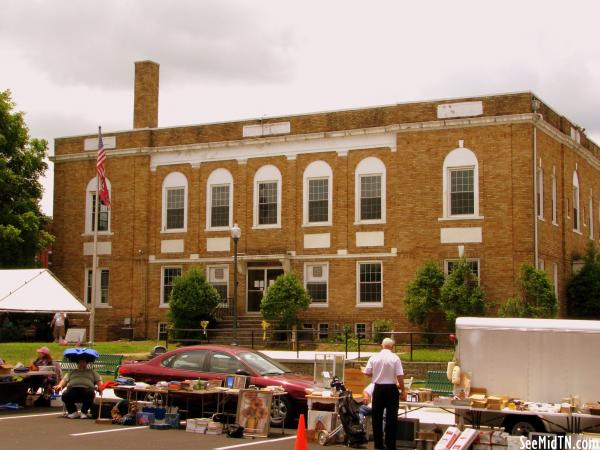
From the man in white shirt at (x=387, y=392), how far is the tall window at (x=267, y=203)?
2326 centimetres

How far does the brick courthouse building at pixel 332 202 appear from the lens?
33.1 metres

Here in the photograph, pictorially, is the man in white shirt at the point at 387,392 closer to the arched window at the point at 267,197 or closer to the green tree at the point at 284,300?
the green tree at the point at 284,300

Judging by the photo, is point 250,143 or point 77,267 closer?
point 250,143

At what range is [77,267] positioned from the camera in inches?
1629

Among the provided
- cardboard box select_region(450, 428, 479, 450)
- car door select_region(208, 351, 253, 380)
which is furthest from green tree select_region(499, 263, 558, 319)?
cardboard box select_region(450, 428, 479, 450)

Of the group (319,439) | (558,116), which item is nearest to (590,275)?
(558,116)

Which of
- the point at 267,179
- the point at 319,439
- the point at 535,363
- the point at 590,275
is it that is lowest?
the point at 319,439

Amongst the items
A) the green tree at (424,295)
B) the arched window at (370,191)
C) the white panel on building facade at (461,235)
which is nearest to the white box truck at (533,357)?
the green tree at (424,295)

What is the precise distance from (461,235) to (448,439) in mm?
20522

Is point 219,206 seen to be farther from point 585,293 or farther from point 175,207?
point 585,293

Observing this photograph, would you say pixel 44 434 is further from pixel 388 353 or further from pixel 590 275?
pixel 590 275

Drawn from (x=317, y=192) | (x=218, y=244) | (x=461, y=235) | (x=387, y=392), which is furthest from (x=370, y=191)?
(x=387, y=392)

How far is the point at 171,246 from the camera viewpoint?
3938 cm

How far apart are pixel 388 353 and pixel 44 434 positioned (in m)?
5.96
